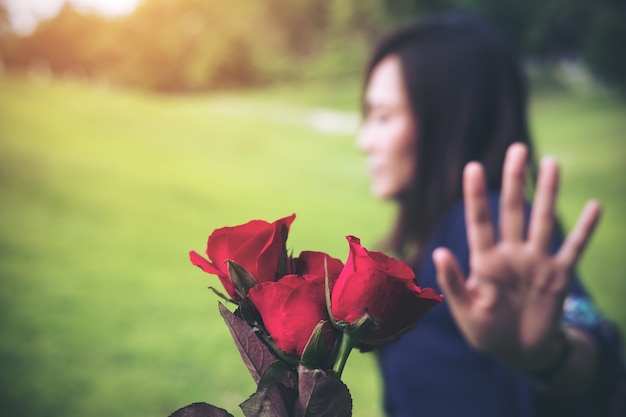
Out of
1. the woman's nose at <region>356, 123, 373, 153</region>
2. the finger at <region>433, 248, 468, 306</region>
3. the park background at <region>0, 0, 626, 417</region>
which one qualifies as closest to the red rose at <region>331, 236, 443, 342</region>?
the finger at <region>433, 248, 468, 306</region>

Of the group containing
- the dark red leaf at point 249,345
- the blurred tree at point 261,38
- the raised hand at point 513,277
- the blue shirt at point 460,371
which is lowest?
the blue shirt at point 460,371

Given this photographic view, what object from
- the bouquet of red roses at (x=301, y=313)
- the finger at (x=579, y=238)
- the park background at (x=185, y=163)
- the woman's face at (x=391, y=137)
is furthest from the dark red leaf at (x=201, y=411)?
the park background at (x=185, y=163)

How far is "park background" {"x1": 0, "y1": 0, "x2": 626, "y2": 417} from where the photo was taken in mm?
1690

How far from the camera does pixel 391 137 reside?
31.4 inches

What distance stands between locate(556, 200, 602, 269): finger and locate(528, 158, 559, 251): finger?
25mm

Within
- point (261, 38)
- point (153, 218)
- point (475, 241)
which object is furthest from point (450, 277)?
point (261, 38)

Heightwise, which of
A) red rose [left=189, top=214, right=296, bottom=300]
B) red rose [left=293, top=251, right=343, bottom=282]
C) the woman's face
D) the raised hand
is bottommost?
the raised hand

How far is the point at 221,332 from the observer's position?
187 centimetres

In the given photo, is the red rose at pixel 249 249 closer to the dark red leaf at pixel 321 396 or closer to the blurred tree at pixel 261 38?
the dark red leaf at pixel 321 396

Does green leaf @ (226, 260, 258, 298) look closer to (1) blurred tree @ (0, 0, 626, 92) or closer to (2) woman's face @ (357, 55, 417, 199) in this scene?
(2) woman's face @ (357, 55, 417, 199)

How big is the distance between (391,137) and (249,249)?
22.5 inches

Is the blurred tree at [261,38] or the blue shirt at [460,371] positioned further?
the blurred tree at [261,38]

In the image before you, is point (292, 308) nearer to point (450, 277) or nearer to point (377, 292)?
point (377, 292)

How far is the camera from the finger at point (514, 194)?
1.71 feet
